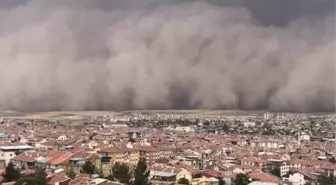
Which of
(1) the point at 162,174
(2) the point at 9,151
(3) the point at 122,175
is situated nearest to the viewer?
(3) the point at 122,175

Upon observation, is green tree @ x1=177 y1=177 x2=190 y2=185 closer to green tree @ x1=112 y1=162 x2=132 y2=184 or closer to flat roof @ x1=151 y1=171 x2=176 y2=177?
flat roof @ x1=151 y1=171 x2=176 y2=177

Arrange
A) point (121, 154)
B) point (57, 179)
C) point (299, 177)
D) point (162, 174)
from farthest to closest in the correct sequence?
point (121, 154) < point (299, 177) < point (162, 174) < point (57, 179)

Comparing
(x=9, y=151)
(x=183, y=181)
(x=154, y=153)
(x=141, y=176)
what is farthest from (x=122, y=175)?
(x=154, y=153)

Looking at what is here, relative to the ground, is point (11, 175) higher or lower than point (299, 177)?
higher

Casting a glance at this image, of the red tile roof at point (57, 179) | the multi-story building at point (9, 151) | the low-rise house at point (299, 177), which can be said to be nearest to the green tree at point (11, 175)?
the red tile roof at point (57, 179)

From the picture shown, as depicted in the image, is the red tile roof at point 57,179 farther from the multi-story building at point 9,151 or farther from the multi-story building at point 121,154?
the multi-story building at point 121,154

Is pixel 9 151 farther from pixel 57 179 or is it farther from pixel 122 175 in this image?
pixel 57 179

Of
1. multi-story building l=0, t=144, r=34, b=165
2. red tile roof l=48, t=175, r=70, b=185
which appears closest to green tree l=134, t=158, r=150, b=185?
red tile roof l=48, t=175, r=70, b=185

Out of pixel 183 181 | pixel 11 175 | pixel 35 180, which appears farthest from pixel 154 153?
pixel 35 180

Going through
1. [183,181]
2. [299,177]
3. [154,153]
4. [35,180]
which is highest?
[35,180]

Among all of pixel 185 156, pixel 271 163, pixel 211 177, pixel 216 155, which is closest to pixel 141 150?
pixel 185 156

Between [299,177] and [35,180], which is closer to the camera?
[35,180]

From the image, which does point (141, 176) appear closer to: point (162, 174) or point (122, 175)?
point (122, 175)
